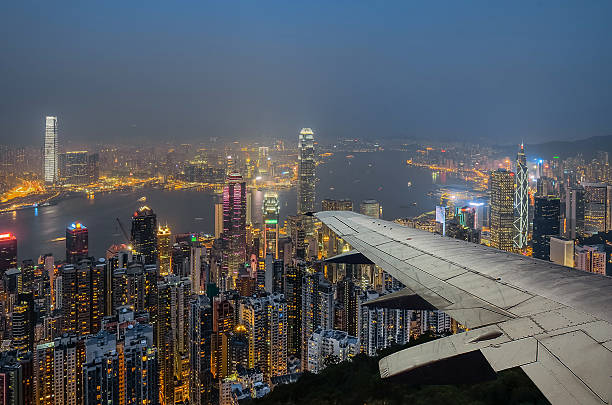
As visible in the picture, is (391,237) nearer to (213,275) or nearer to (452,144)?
(213,275)

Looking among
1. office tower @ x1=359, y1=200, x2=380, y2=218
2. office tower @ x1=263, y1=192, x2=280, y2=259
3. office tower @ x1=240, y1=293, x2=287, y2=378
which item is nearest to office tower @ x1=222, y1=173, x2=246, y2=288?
office tower @ x1=263, y1=192, x2=280, y2=259

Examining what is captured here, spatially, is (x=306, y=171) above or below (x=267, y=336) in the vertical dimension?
above

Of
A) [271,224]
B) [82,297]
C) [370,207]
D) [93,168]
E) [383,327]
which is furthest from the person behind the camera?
[271,224]

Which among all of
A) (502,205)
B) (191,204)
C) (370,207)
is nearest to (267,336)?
(370,207)

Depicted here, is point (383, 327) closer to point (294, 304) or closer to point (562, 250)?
point (294, 304)

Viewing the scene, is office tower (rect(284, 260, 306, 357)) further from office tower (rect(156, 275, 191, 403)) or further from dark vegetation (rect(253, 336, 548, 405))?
dark vegetation (rect(253, 336, 548, 405))

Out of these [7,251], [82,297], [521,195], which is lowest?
[82,297]

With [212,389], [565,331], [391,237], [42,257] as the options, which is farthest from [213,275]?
[565,331]
